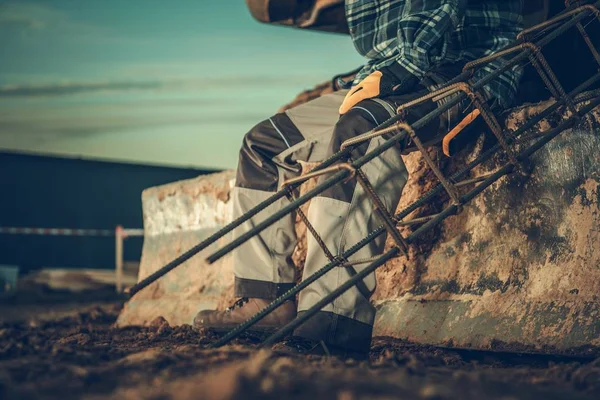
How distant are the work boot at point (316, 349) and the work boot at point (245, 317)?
371mm

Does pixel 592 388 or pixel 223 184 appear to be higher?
pixel 223 184

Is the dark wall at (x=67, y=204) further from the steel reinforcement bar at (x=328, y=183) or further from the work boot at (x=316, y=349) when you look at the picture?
the steel reinforcement bar at (x=328, y=183)

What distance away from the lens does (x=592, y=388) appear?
1599 millimetres

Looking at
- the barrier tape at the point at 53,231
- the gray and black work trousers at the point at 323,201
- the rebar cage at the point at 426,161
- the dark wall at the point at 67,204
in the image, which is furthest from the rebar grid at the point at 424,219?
the dark wall at the point at 67,204

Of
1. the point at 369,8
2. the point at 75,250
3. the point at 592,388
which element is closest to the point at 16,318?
the point at 369,8

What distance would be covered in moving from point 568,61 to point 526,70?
0.17m

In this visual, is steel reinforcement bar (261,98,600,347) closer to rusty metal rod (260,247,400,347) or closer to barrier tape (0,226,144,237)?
rusty metal rod (260,247,400,347)

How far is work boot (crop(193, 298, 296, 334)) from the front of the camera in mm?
2668

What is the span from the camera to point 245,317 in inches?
108

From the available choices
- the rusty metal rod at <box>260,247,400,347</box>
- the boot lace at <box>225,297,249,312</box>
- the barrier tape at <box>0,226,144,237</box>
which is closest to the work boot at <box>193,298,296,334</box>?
the boot lace at <box>225,297,249,312</box>

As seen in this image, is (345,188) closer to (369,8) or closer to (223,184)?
(369,8)

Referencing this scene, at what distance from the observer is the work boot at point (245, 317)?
267cm

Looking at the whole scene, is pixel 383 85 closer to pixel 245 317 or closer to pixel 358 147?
pixel 358 147

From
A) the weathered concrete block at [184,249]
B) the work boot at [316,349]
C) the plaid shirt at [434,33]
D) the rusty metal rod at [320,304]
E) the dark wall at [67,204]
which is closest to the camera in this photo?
the rusty metal rod at [320,304]
